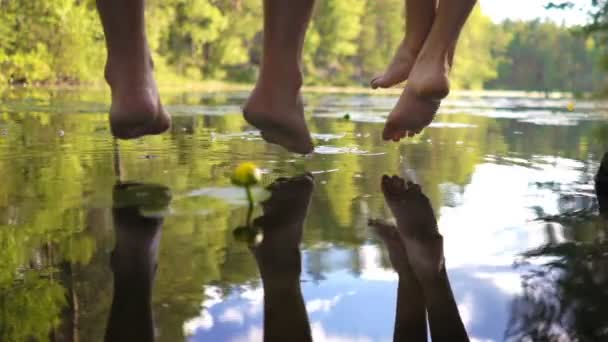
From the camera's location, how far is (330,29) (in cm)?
2764

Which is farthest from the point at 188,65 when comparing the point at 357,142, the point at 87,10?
the point at 357,142

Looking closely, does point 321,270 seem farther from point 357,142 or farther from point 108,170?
Result: point 357,142

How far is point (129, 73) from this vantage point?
141cm

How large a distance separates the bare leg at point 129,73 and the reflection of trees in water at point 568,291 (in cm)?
80

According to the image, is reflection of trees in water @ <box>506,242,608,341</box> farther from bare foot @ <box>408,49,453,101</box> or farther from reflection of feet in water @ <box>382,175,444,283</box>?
bare foot @ <box>408,49,453,101</box>

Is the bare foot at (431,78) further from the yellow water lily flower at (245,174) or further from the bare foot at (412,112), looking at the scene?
the yellow water lily flower at (245,174)

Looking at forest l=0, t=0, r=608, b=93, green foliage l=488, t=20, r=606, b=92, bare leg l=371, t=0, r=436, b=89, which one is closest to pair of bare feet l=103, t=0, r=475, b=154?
bare leg l=371, t=0, r=436, b=89

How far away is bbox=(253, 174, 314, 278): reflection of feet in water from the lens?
97 centimetres

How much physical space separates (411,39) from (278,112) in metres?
0.62

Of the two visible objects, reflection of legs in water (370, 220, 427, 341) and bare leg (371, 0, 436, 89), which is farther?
bare leg (371, 0, 436, 89)

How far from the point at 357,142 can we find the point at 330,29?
25.4 metres

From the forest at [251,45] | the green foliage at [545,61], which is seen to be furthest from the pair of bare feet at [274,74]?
the green foliage at [545,61]

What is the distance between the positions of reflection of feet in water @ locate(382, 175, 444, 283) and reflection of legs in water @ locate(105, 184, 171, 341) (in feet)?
1.22

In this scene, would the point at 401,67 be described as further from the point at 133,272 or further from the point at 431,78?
the point at 133,272
